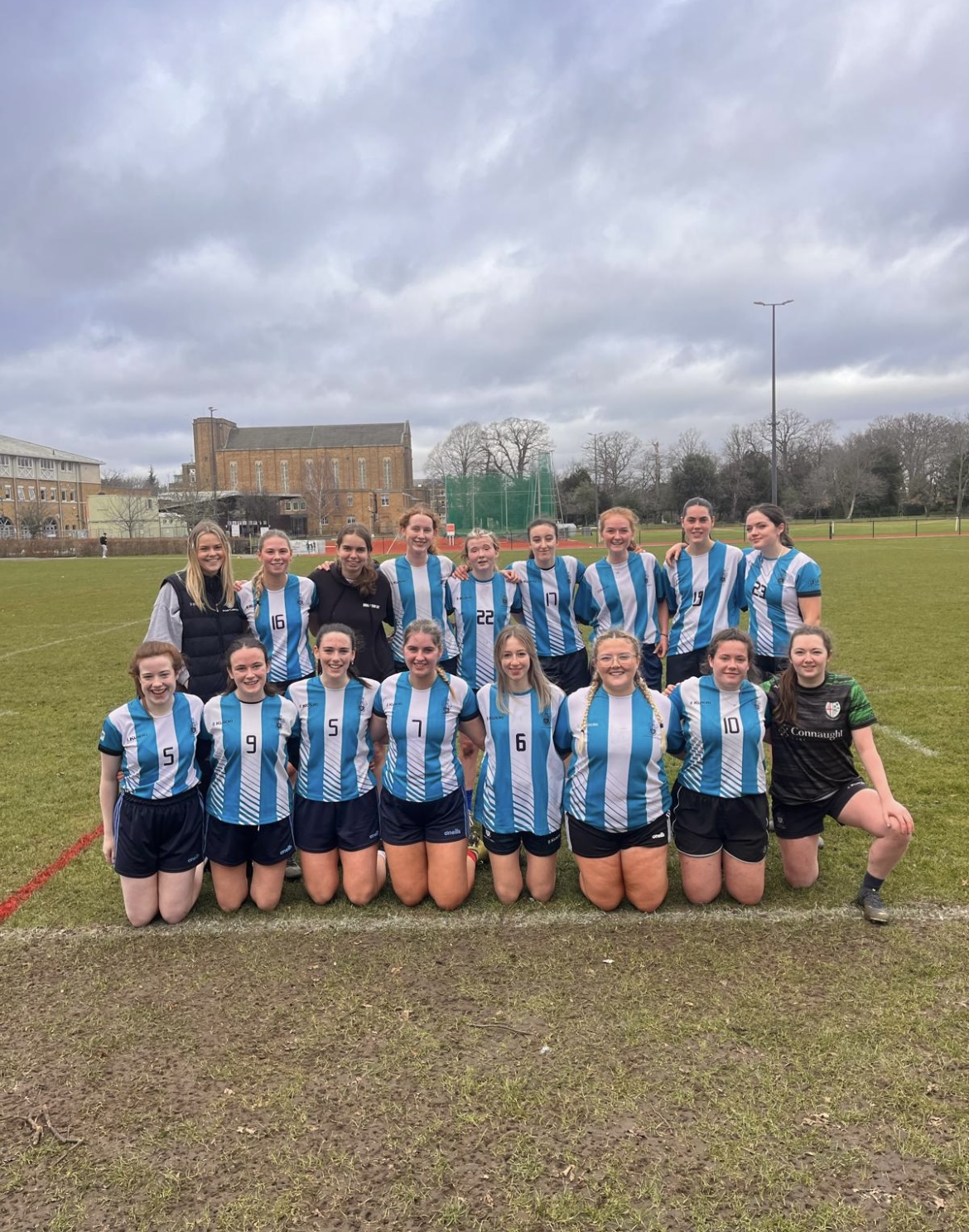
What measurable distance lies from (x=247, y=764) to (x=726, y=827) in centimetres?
228

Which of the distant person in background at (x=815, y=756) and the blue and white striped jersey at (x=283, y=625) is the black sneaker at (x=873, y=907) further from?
the blue and white striped jersey at (x=283, y=625)

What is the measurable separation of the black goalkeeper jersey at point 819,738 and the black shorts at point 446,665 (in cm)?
188

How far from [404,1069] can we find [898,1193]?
1463 millimetres

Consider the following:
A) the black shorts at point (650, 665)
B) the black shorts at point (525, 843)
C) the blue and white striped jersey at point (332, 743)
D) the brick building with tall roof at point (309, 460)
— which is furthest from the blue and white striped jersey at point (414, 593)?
the brick building with tall roof at point (309, 460)

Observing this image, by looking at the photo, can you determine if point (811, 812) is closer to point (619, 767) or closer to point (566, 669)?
point (619, 767)

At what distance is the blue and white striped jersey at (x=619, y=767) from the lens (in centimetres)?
351

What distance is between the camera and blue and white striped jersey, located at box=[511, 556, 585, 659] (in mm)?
4727

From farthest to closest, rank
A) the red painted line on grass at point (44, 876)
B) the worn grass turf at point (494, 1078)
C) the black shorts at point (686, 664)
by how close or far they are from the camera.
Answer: the black shorts at point (686, 664) → the red painted line on grass at point (44, 876) → the worn grass turf at point (494, 1078)

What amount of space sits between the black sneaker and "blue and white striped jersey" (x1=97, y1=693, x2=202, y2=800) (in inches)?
123

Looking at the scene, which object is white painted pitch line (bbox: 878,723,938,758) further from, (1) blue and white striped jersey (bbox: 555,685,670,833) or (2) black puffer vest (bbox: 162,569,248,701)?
(2) black puffer vest (bbox: 162,569,248,701)

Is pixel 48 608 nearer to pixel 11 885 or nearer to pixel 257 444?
pixel 11 885

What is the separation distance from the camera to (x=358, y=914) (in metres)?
3.62

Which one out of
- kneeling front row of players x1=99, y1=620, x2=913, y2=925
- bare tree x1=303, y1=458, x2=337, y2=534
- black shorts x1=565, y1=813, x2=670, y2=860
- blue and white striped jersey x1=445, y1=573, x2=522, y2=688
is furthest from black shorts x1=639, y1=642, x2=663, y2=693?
bare tree x1=303, y1=458, x2=337, y2=534

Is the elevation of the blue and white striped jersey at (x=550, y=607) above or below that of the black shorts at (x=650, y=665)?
above
